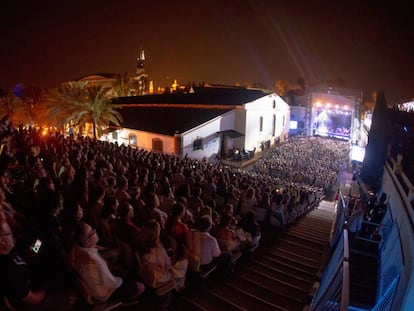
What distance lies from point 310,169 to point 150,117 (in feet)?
50.2

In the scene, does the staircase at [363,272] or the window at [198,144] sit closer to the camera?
the staircase at [363,272]

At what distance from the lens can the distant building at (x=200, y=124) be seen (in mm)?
24953

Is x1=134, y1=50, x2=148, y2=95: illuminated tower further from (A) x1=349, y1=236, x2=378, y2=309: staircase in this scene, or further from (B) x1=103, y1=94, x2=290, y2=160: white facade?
(A) x1=349, y1=236, x2=378, y2=309: staircase

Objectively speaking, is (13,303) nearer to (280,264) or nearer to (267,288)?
(267,288)

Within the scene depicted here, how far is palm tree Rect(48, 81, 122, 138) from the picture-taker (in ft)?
87.6

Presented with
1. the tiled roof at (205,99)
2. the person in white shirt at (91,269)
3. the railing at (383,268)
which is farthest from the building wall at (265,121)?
the person in white shirt at (91,269)

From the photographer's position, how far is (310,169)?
2359 cm

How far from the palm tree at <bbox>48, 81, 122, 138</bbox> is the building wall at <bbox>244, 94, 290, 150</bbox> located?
12450mm

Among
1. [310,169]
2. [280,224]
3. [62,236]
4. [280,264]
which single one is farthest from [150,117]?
[62,236]

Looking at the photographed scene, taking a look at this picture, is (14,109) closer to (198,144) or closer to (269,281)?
(198,144)

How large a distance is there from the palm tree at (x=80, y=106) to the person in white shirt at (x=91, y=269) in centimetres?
2370

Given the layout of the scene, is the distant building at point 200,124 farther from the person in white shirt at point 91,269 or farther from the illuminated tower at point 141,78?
the illuminated tower at point 141,78

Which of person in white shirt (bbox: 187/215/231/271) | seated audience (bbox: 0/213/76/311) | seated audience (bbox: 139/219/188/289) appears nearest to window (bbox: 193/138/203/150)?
person in white shirt (bbox: 187/215/231/271)

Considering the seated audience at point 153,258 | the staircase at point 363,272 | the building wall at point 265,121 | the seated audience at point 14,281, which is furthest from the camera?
the building wall at point 265,121
